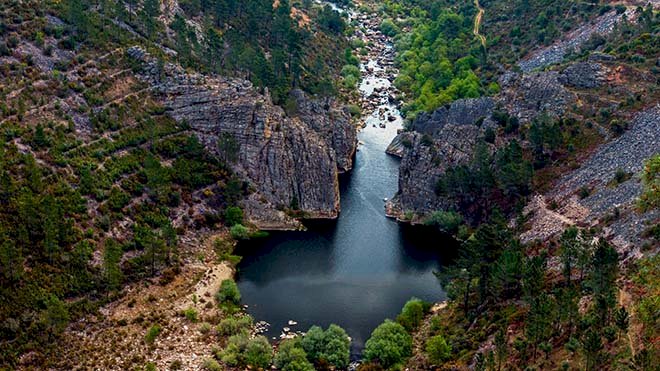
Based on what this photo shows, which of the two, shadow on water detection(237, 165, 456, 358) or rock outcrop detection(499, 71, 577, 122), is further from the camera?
rock outcrop detection(499, 71, 577, 122)

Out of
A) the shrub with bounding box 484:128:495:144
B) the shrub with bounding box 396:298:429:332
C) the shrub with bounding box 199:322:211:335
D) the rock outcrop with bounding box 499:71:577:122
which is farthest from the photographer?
the rock outcrop with bounding box 499:71:577:122

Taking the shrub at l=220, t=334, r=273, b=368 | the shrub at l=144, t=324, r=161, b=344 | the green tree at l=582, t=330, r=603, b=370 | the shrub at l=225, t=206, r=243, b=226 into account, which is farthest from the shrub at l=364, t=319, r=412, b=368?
the shrub at l=225, t=206, r=243, b=226

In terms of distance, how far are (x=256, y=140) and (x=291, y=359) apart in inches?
2141

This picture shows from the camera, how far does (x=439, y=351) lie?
332ft

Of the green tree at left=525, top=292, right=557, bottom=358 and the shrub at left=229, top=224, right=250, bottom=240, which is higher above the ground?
the green tree at left=525, top=292, right=557, bottom=358

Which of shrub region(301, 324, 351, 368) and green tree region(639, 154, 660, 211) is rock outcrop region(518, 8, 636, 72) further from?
shrub region(301, 324, 351, 368)

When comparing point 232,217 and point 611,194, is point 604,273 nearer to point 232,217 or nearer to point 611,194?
point 611,194

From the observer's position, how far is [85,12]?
157 meters

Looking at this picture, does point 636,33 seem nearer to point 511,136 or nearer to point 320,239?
point 511,136

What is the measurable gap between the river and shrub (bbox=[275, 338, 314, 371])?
246 inches

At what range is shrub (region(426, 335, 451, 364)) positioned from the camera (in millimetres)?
101012

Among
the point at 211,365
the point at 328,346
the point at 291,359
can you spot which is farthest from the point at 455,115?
the point at 211,365

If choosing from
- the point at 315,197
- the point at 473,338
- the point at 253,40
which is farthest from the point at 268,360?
the point at 253,40

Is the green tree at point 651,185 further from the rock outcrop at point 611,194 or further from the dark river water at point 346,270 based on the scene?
the dark river water at point 346,270
